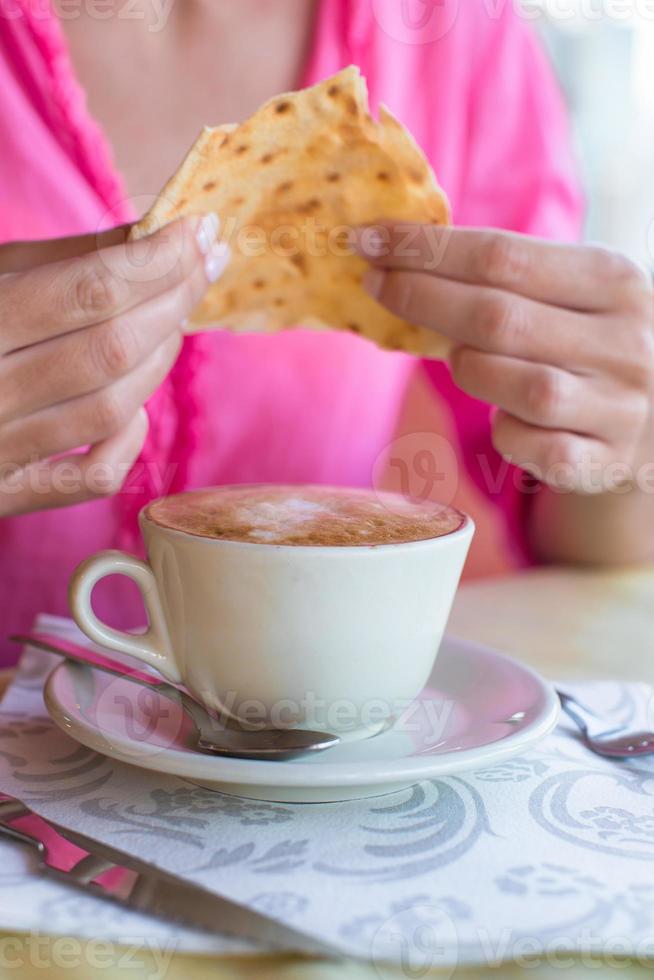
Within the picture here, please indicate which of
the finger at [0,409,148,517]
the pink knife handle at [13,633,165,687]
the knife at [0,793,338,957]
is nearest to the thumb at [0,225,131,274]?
the finger at [0,409,148,517]

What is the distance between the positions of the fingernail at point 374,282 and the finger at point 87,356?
0.53 ft

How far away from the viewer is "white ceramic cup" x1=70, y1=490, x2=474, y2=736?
449 mm

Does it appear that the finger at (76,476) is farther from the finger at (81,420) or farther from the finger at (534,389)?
the finger at (534,389)

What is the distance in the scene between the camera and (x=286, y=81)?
3.47 ft

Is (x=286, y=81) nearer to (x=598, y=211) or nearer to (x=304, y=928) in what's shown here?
(x=304, y=928)

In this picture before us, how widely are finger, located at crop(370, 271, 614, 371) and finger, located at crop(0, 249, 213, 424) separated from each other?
0.55 feet

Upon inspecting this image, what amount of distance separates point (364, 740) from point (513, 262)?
367mm

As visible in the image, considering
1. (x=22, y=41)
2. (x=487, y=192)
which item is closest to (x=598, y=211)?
(x=487, y=192)

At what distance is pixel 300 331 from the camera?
1092mm

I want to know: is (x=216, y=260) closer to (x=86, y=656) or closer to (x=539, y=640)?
(x=86, y=656)

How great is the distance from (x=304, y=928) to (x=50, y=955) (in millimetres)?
94

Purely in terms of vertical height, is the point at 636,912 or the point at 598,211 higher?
the point at 598,211

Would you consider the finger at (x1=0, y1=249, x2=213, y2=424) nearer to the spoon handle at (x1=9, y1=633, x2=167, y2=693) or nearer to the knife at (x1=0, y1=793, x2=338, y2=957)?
the spoon handle at (x1=9, y1=633, x2=167, y2=693)

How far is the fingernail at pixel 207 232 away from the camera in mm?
613
